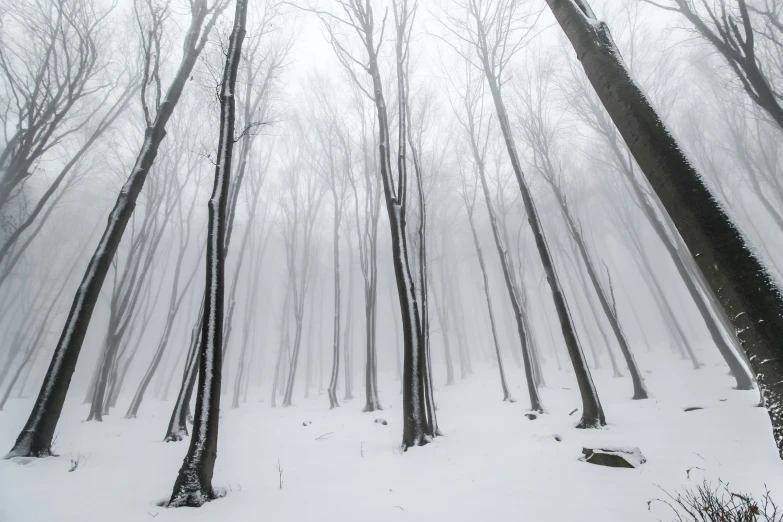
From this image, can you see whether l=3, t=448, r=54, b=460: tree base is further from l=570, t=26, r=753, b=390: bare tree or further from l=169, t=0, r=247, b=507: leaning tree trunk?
l=570, t=26, r=753, b=390: bare tree

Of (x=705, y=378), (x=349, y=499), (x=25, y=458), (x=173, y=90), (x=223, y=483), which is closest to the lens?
(x=349, y=499)

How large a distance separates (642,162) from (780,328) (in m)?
1.07

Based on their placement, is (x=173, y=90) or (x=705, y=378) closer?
(x=173, y=90)

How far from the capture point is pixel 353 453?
4.50 metres

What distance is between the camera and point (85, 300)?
442 centimetres

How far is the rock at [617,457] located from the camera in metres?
2.92

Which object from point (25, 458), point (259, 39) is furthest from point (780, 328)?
point (259, 39)

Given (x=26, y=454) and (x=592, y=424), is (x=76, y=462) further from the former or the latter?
(x=592, y=424)

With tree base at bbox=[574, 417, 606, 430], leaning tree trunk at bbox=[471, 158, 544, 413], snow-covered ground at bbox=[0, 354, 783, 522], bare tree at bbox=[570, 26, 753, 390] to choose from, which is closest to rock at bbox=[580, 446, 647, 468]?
snow-covered ground at bbox=[0, 354, 783, 522]

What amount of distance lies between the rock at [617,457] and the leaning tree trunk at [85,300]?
6267mm

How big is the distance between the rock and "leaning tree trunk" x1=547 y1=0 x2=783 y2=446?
1.94 meters

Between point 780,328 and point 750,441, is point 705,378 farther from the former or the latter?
point 780,328

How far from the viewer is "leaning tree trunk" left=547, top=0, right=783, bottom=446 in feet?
4.53

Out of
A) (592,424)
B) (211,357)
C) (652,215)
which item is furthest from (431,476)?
(652,215)
